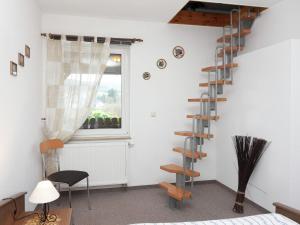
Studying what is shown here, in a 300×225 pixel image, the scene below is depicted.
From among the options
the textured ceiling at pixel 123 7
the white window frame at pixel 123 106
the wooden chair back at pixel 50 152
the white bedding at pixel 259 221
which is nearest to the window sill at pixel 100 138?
the white window frame at pixel 123 106

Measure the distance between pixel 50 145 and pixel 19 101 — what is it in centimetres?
105

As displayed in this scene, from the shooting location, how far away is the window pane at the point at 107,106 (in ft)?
13.2

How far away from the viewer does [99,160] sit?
3.79 metres

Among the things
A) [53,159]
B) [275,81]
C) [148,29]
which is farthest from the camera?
[148,29]

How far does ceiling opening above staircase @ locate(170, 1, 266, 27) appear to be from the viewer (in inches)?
158

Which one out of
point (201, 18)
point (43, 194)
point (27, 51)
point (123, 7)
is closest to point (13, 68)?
point (27, 51)

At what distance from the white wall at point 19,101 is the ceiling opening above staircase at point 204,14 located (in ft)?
7.15

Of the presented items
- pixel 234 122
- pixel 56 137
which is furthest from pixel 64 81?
pixel 234 122

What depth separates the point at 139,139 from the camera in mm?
4082

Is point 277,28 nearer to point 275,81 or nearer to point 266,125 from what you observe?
point 275,81

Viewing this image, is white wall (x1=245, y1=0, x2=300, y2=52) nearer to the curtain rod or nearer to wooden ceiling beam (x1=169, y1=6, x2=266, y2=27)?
wooden ceiling beam (x1=169, y1=6, x2=266, y2=27)

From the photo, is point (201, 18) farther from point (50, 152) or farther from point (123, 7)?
point (50, 152)

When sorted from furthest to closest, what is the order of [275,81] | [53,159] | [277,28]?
[53,159], [277,28], [275,81]

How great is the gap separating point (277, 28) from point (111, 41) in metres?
2.36
